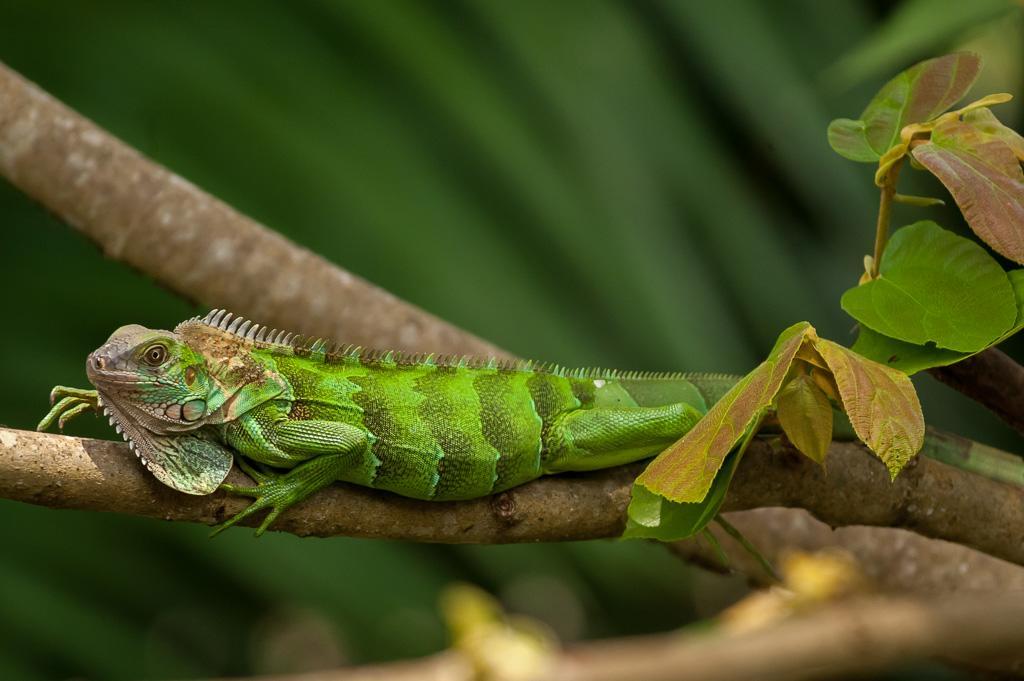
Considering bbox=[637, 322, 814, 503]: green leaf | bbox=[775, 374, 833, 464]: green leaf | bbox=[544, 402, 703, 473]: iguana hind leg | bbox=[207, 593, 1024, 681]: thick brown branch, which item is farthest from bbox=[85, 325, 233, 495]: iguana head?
bbox=[207, 593, 1024, 681]: thick brown branch

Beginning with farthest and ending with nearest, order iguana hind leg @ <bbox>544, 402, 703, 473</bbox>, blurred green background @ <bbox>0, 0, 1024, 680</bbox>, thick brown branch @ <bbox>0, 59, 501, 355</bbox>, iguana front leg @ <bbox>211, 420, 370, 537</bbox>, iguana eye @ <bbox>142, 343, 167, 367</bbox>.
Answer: blurred green background @ <bbox>0, 0, 1024, 680</bbox>, thick brown branch @ <bbox>0, 59, 501, 355</bbox>, iguana hind leg @ <bbox>544, 402, 703, 473</bbox>, iguana eye @ <bbox>142, 343, 167, 367</bbox>, iguana front leg @ <bbox>211, 420, 370, 537</bbox>

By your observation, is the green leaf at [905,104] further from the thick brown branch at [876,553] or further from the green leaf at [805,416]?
the thick brown branch at [876,553]

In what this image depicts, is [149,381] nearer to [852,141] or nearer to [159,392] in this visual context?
[159,392]

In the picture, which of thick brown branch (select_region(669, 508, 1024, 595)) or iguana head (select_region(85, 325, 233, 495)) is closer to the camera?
iguana head (select_region(85, 325, 233, 495))

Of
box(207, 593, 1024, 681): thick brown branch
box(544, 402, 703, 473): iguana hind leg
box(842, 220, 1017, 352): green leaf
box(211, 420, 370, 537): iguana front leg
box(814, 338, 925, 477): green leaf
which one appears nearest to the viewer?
box(207, 593, 1024, 681): thick brown branch

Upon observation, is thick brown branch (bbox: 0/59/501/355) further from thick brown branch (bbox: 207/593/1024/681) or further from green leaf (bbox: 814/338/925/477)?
thick brown branch (bbox: 207/593/1024/681)

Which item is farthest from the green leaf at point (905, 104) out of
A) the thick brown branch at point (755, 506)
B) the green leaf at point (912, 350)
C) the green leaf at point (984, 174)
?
the thick brown branch at point (755, 506)
